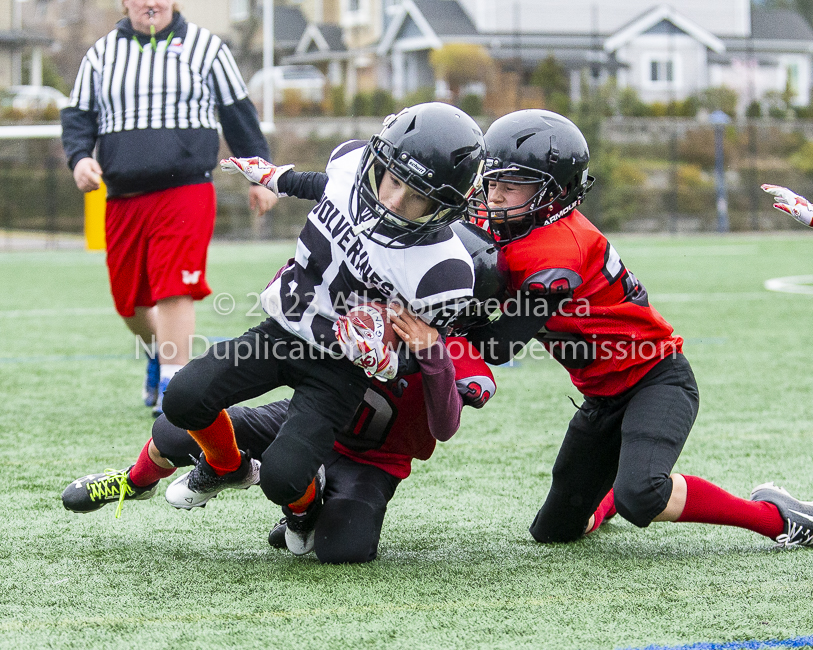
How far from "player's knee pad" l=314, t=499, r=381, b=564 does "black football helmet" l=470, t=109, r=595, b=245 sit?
2.65 feet

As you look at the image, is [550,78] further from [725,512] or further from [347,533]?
[347,533]

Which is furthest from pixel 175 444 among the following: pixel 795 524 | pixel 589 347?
pixel 795 524

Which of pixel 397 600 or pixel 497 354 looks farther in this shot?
pixel 497 354

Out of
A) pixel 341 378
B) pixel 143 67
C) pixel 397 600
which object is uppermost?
pixel 143 67

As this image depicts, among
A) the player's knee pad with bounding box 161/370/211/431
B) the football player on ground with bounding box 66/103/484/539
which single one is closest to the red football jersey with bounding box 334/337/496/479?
the football player on ground with bounding box 66/103/484/539

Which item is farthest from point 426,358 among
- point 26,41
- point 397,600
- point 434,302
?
point 26,41

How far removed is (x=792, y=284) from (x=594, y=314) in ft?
26.0

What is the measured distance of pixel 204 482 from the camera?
2.69 meters

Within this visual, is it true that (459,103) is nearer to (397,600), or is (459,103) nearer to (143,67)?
(143,67)

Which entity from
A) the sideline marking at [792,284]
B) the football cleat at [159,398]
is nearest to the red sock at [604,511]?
the football cleat at [159,398]

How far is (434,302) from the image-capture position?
2449 millimetres

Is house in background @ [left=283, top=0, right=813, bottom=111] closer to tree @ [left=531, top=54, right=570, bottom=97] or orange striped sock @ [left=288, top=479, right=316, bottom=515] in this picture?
tree @ [left=531, top=54, right=570, bottom=97]

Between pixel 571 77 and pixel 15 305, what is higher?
pixel 571 77

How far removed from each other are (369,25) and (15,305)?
78.2ft
